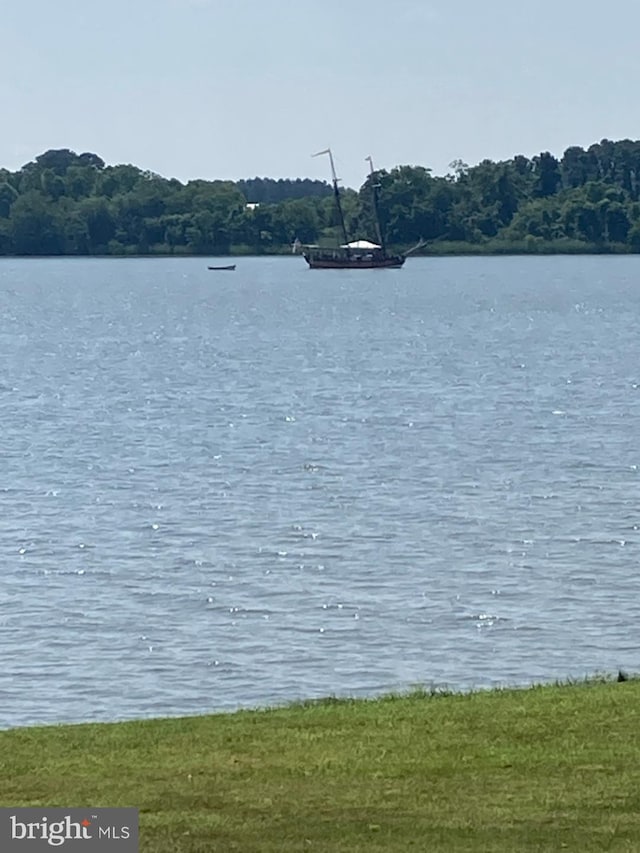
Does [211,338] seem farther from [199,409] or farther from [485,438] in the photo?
[485,438]

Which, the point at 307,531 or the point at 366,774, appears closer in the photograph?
the point at 366,774

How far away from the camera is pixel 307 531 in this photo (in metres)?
31.7

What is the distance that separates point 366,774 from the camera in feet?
37.8

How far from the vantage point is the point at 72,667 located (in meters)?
21.8

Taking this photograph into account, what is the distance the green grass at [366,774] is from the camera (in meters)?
10.2

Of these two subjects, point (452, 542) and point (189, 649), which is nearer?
point (189, 649)

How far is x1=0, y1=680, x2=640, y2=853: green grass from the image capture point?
10.2m

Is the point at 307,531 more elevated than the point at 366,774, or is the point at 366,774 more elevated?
the point at 366,774

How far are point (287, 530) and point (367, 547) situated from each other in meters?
2.49

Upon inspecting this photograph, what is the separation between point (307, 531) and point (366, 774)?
20212mm

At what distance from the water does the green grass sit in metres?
6.31

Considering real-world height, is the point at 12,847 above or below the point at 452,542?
above

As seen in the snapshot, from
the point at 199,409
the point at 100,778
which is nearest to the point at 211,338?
the point at 199,409

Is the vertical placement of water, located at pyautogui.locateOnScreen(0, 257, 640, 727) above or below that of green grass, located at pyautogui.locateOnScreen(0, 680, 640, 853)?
below
